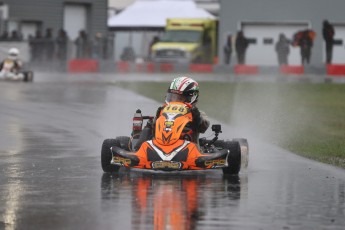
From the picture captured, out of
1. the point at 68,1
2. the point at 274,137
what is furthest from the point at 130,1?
the point at 274,137

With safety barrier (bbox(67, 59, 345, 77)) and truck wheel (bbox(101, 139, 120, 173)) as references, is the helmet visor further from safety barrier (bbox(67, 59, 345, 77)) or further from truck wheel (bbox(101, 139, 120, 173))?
safety barrier (bbox(67, 59, 345, 77))

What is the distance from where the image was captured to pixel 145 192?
1149 centimetres

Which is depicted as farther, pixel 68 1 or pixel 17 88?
pixel 68 1

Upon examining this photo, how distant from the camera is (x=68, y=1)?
6356 centimetres

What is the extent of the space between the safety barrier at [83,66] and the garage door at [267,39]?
11816 millimetres

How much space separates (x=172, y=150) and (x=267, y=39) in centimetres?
4884

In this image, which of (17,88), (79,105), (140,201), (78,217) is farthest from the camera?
(17,88)

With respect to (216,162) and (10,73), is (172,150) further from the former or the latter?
(10,73)

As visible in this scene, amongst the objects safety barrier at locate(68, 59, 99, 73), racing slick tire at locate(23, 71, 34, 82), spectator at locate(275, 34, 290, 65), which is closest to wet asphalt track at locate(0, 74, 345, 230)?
racing slick tire at locate(23, 71, 34, 82)

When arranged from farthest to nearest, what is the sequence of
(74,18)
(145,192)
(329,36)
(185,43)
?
1. (74,18)
2. (185,43)
3. (329,36)
4. (145,192)

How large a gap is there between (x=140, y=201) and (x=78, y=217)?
1.17 metres

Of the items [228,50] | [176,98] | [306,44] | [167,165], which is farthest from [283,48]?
[167,165]

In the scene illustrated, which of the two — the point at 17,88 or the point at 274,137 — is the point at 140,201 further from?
the point at 17,88

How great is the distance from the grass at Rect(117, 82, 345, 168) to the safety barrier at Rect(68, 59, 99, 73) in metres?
13.0
